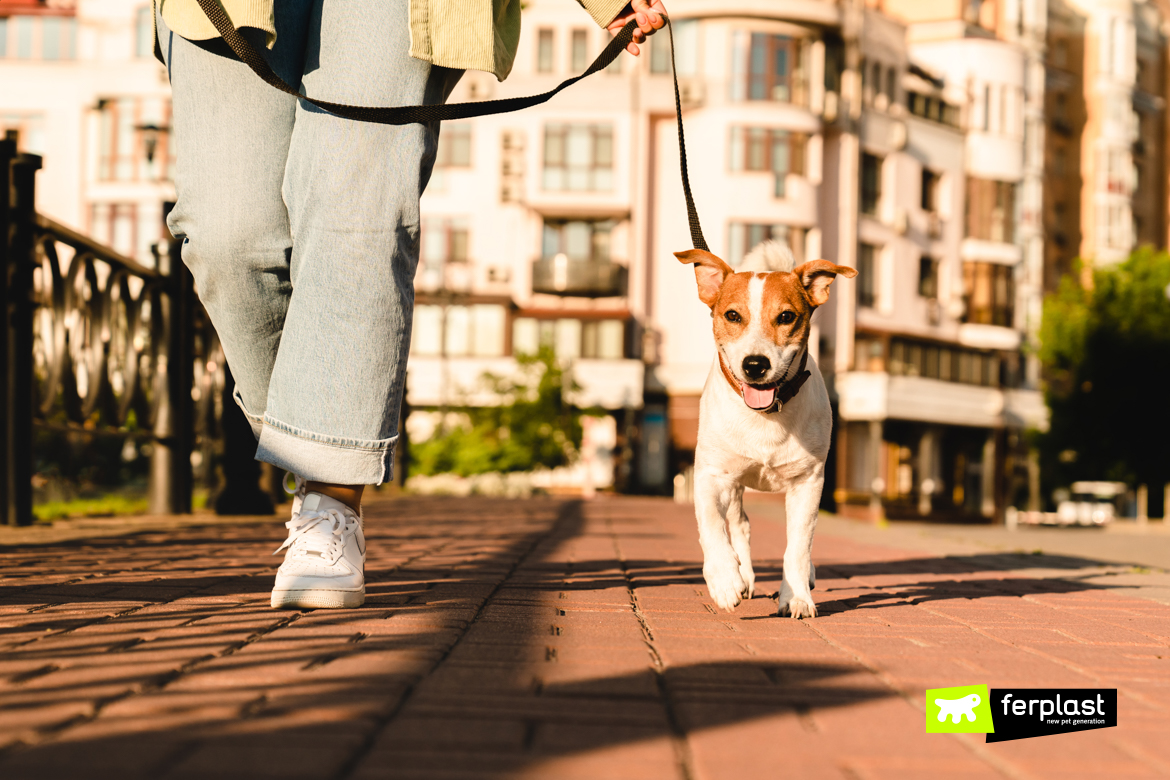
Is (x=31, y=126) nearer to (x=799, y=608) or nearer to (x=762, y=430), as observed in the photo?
(x=762, y=430)

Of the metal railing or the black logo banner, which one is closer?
the black logo banner

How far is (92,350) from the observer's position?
8.36 m

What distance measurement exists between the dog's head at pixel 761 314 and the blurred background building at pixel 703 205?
35726 mm

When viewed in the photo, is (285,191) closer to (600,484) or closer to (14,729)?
(14,729)

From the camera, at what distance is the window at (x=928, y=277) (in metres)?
49.8

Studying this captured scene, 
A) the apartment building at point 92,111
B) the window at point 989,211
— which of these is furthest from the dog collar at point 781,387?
the window at point 989,211

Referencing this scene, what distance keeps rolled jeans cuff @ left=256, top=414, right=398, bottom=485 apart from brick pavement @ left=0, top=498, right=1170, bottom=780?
0.36m

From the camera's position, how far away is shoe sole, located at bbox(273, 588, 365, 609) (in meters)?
3.58

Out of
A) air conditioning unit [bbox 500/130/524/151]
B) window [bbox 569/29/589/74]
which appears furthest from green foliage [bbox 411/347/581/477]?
window [bbox 569/29/589/74]

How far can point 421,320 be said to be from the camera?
4512 cm

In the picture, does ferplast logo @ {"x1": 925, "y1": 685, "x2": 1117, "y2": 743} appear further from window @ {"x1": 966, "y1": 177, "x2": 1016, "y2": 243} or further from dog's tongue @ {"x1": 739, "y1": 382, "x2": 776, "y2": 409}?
window @ {"x1": 966, "y1": 177, "x2": 1016, "y2": 243}

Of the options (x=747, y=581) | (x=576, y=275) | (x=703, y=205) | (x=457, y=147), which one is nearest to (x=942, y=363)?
(x=703, y=205)

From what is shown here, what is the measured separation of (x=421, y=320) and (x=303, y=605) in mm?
41883

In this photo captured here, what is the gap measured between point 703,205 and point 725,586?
41.2 metres
